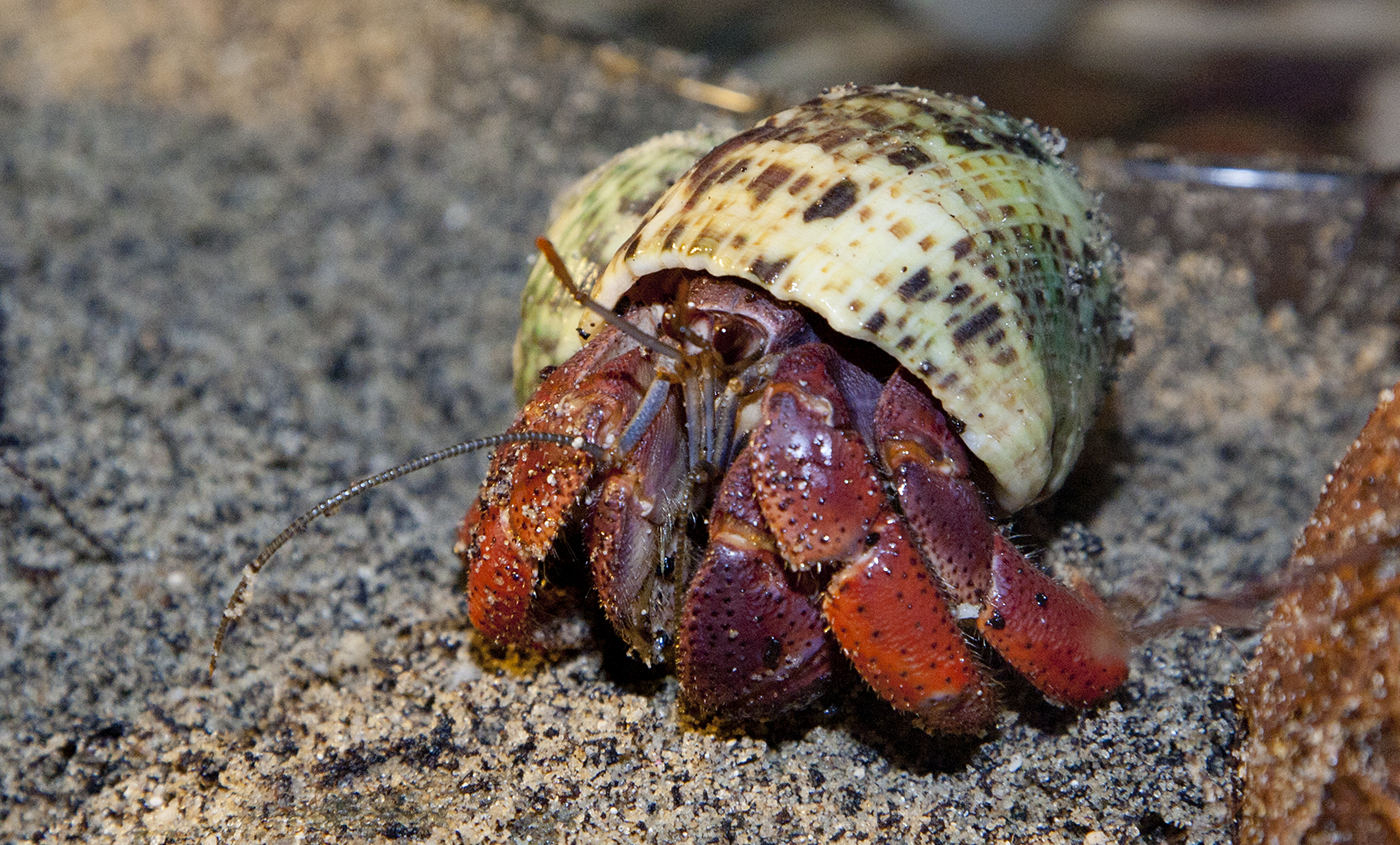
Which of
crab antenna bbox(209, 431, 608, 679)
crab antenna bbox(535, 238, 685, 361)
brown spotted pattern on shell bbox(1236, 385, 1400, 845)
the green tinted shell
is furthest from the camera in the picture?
the green tinted shell

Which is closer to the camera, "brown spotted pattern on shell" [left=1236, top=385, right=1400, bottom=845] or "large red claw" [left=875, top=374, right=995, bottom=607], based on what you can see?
"brown spotted pattern on shell" [left=1236, top=385, right=1400, bottom=845]

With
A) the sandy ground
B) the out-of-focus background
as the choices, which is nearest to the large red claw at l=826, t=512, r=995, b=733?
the sandy ground

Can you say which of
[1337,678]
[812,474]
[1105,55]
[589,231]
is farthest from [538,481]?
[1105,55]

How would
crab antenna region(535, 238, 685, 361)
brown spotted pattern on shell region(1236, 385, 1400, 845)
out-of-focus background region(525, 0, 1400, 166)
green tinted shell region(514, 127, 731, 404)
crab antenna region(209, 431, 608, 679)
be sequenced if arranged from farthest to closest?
1. out-of-focus background region(525, 0, 1400, 166)
2. green tinted shell region(514, 127, 731, 404)
3. crab antenna region(209, 431, 608, 679)
4. crab antenna region(535, 238, 685, 361)
5. brown spotted pattern on shell region(1236, 385, 1400, 845)

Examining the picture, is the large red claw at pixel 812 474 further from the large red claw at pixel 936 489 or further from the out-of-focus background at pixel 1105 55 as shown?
the out-of-focus background at pixel 1105 55

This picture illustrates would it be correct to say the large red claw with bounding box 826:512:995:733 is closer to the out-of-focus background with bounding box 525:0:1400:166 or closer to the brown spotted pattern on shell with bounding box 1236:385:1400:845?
the brown spotted pattern on shell with bounding box 1236:385:1400:845

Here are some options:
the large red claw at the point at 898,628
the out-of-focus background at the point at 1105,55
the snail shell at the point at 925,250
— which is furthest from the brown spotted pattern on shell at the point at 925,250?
the out-of-focus background at the point at 1105,55

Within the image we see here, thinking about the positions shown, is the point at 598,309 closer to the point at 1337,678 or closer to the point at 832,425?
the point at 832,425
